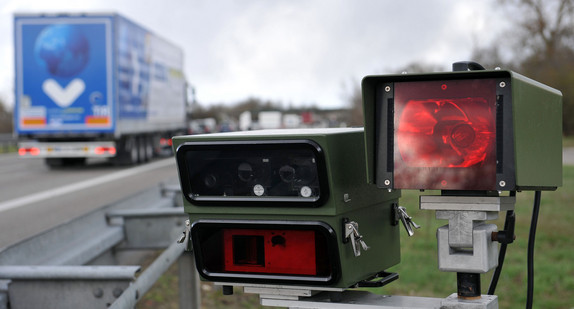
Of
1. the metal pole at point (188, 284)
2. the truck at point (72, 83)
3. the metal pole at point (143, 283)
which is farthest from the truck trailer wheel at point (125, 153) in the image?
the metal pole at point (143, 283)

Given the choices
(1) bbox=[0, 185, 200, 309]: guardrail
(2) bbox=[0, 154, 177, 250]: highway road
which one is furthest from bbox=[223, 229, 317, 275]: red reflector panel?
(2) bbox=[0, 154, 177, 250]: highway road

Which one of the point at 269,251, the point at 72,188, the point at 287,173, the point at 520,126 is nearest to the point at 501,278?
the point at 269,251

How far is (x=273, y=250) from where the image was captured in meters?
3.09

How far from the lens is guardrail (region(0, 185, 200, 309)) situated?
396 centimetres

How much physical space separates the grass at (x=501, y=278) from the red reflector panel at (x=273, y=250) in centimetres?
559

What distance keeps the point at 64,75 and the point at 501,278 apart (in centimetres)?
1568

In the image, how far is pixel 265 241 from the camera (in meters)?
3.08

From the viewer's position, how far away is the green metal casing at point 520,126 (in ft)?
8.66

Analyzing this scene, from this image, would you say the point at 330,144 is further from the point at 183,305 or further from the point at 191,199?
the point at 183,305

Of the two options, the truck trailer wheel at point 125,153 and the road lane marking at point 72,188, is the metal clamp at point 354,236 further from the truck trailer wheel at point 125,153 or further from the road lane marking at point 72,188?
the truck trailer wheel at point 125,153

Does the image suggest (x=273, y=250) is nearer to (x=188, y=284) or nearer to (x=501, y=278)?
(x=188, y=284)

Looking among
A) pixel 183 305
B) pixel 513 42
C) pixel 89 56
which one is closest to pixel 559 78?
pixel 513 42

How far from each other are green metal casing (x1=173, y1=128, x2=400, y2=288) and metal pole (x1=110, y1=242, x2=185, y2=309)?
2.42 ft

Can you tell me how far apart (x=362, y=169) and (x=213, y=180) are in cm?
56
